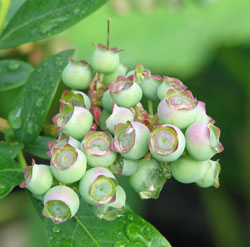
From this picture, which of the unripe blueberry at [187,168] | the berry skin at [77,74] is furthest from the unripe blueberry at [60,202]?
the berry skin at [77,74]

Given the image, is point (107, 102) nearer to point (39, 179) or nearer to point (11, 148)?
point (39, 179)

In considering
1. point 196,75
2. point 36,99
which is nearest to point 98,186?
point 36,99

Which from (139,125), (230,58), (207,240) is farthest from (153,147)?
(207,240)

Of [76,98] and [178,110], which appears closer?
[178,110]

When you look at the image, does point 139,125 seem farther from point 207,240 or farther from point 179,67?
point 207,240

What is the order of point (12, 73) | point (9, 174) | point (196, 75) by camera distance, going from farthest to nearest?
point (196, 75)
point (12, 73)
point (9, 174)

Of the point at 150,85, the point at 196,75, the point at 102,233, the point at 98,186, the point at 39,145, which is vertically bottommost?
the point at 196,75
